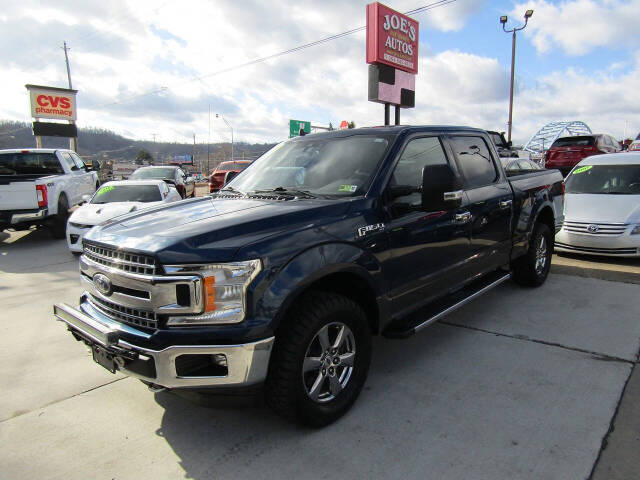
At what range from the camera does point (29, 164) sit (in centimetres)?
1006

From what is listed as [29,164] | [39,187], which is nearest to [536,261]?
[39,187]

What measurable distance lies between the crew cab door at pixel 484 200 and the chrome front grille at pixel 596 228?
9.80ft

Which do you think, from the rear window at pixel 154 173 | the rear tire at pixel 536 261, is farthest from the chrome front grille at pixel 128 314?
the rear window at pixel 154 173

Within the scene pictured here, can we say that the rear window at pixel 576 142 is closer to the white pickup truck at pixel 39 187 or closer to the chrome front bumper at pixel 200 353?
the white pickup truck at pixel 39 187

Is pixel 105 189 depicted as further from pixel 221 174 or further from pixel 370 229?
pixel 370 229

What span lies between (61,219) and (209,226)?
358 inches

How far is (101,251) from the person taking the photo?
279 centimetres

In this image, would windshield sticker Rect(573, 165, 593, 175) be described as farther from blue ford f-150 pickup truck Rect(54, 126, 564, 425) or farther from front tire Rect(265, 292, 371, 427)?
front tire Rect(265, 292, 371, 427)

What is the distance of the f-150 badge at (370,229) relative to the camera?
2.96 meters

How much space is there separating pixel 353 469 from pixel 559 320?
3.14 metres

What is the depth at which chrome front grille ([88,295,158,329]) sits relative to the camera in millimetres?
2461

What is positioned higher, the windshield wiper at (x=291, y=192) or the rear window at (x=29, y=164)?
the rear window at (x=29, y=164)

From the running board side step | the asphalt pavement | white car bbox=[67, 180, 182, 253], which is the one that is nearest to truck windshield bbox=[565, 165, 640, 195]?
the asphalt pavement

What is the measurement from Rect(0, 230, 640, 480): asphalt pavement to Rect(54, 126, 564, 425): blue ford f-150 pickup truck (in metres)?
0.31
